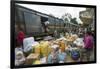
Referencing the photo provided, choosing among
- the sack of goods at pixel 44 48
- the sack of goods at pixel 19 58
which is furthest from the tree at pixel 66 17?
the sack of goods at pixel 19 58

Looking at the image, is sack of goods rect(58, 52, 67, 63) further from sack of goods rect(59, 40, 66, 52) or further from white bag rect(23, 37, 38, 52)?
white bag rect(23, 37, 38, 52)

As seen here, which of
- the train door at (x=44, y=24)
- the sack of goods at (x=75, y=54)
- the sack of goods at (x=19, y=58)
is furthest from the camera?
the sack of goods at (x=75, y=54)

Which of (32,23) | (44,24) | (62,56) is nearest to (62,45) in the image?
(62,56)

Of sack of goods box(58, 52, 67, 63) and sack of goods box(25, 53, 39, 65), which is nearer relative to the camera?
sack of goods box(25, 53, 39, 65)

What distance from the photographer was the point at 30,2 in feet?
7.19

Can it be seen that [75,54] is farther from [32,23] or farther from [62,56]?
[32,23]

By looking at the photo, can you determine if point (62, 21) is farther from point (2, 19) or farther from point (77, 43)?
point (2, 19)

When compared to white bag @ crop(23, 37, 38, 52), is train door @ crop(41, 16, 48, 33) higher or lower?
higher

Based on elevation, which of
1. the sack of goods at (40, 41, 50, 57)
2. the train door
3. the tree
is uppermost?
the tree

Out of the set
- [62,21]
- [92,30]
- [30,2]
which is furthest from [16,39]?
[92,30]

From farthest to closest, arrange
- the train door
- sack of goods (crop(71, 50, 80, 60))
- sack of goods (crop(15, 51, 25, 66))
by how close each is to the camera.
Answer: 1. sack of goods (crop(71, 50, 80, 60))
2. the train door
3. sack of goods (crop(15, 51, 25, 66))

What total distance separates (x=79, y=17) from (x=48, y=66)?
2.34ft

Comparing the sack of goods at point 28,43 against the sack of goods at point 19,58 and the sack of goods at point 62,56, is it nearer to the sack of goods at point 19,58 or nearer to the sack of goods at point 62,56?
the sack of goods at point 19,58

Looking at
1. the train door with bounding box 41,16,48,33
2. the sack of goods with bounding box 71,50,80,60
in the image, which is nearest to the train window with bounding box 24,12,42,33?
the train door with bounding box 41,16,48,33
